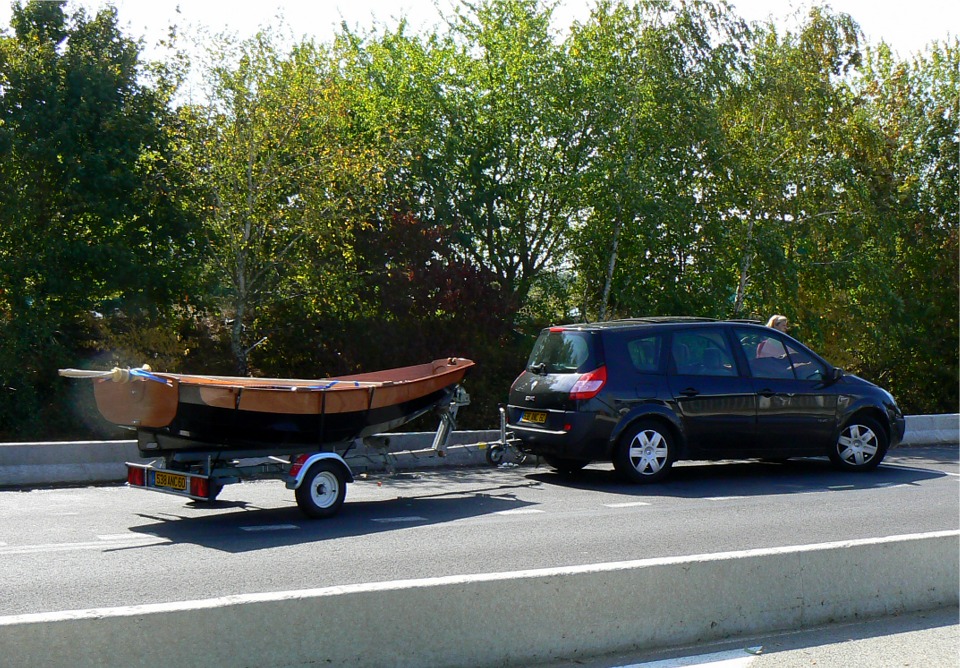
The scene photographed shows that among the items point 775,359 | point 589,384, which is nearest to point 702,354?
point 775,359

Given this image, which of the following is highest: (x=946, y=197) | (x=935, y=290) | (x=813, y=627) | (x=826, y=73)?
(x=826, y=73)

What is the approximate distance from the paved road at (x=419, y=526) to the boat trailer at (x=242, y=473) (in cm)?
24

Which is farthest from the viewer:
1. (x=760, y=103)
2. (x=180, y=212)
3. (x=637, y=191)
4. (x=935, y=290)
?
(x=935, y=290)

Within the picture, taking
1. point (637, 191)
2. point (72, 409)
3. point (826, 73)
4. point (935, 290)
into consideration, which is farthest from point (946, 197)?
point (72, 409)

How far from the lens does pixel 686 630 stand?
5809 millimetres

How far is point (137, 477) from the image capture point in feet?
31.2

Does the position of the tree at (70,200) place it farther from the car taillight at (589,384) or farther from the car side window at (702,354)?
the car side window at (702,354)

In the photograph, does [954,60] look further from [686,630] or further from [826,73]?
[686,630]

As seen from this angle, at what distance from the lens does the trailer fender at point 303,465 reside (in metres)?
9.41

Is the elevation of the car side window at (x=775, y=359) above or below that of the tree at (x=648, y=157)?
below

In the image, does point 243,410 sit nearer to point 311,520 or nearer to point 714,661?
point 311,520

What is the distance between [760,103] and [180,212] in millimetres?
13985

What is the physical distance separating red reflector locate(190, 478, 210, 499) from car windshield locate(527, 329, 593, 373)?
4.55 metres

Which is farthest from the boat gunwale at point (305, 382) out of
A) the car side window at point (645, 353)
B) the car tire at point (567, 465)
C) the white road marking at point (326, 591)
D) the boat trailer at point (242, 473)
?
the white road marking at point (326, 591)
